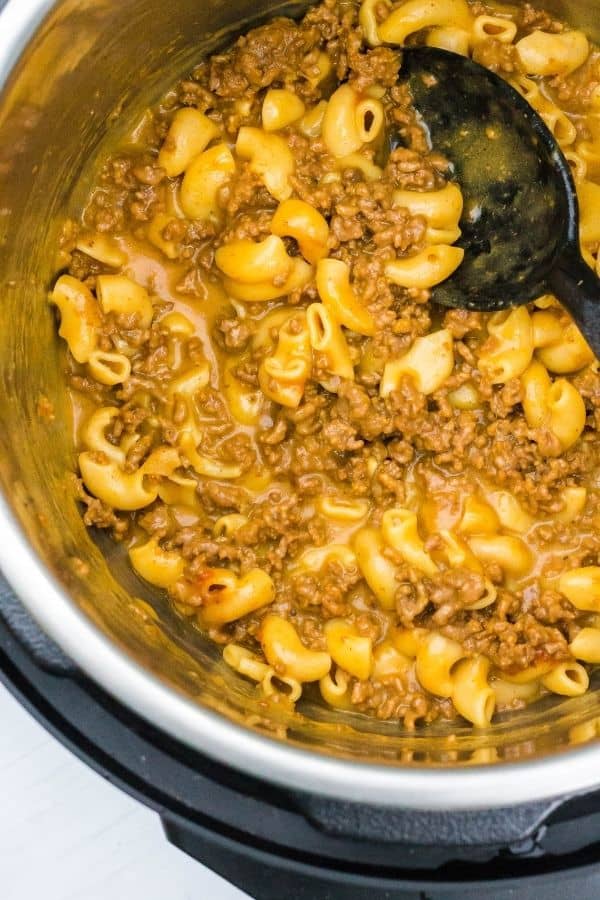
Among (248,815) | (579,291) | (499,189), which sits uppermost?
(499,189)

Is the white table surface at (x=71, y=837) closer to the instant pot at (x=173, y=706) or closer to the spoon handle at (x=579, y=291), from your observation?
the instant pot at (x=173, y=706)

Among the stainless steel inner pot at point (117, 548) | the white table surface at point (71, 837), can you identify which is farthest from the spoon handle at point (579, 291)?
the white table surface at point (71, 837)

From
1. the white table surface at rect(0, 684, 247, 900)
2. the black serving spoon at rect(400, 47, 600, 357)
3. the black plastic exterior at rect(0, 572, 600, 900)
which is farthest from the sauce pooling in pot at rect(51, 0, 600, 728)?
the white table surface at rect(0, 684, 247, 900)

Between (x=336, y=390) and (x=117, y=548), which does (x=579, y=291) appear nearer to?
(x=336, y=390)

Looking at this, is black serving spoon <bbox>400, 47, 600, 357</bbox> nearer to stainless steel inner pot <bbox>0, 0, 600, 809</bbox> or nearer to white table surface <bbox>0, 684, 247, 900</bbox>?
stainless steel inner pot <bbox>0, 0, 600, 809</bbox>

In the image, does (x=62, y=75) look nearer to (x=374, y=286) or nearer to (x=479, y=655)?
(x=374, y=286)

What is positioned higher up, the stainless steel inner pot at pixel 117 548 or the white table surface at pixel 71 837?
the stainless steel inner pot at pixel 117 548

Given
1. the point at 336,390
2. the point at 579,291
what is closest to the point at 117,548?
the point at 336,390
